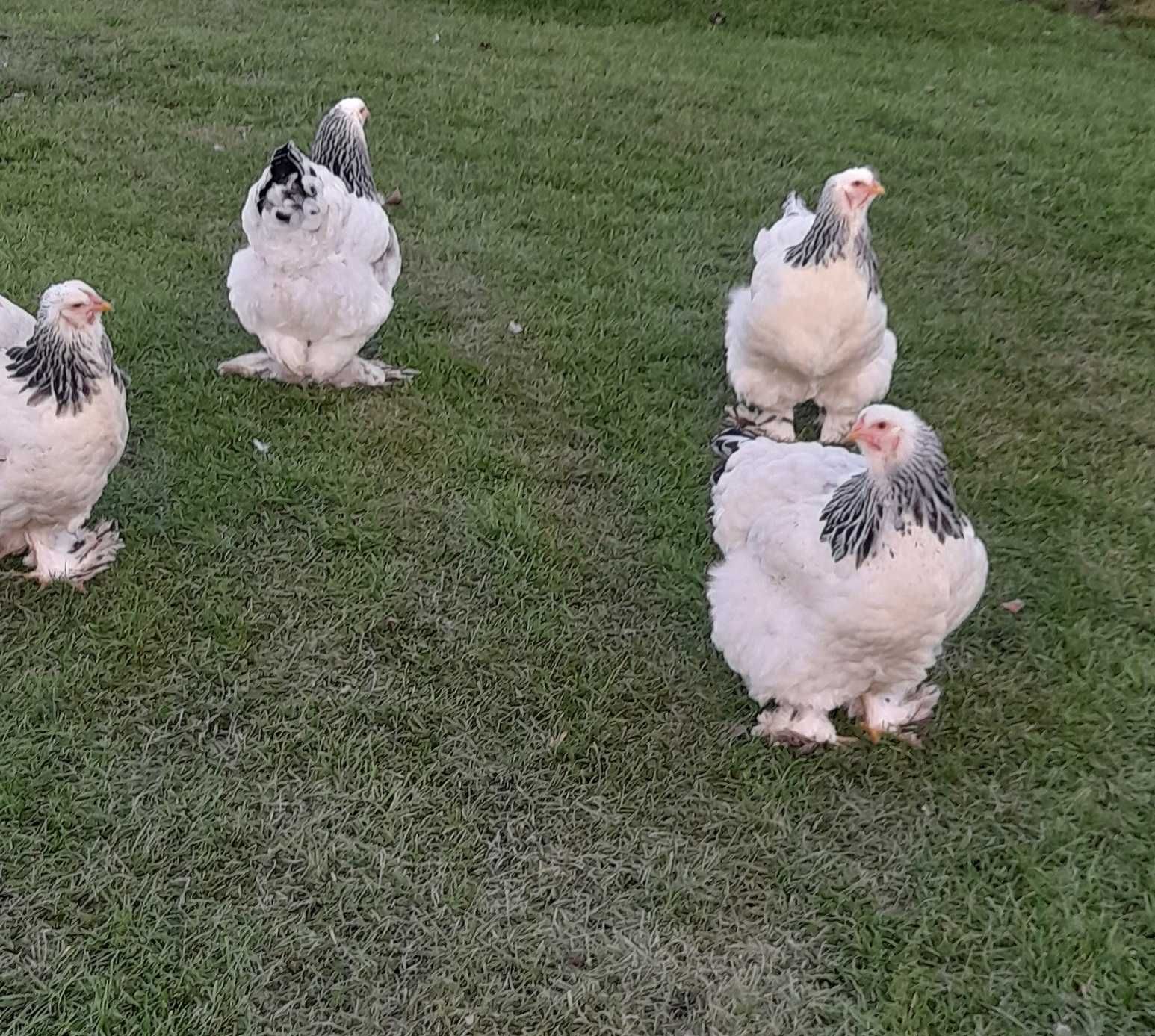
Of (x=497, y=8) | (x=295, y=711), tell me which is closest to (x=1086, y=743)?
(x=295, y=711)

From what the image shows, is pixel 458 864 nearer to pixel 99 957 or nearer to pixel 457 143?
pixel 99 957

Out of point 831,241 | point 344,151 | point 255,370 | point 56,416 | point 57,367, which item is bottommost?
point 255,370

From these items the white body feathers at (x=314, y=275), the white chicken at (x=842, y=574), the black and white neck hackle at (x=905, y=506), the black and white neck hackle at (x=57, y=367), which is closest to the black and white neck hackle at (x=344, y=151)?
the white body feathers at (x=314, y=275)

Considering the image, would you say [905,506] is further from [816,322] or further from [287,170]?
[287,170]

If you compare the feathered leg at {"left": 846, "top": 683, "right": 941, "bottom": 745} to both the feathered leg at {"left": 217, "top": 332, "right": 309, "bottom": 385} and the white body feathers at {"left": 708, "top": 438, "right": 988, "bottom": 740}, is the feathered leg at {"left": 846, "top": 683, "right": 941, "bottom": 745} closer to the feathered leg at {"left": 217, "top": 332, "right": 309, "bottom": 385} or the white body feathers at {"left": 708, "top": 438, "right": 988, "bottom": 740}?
the white body feathers at {"left": 708, "top": 438, "right": 988, "bottom": 740}

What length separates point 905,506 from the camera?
240 cm

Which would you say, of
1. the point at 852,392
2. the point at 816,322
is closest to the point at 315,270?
the point at 816,322

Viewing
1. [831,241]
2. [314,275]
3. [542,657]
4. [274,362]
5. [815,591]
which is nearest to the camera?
[815,591]

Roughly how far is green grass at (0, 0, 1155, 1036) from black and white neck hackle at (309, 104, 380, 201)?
636 millimetres

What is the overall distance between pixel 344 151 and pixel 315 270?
0.76 m

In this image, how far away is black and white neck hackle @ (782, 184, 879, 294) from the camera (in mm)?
3428

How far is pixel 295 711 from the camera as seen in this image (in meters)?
2.87

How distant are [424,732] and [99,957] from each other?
0.93m

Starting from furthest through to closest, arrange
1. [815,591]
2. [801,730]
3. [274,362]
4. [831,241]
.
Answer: [274,362] < [831,241] < [801,730] < [815,591]
